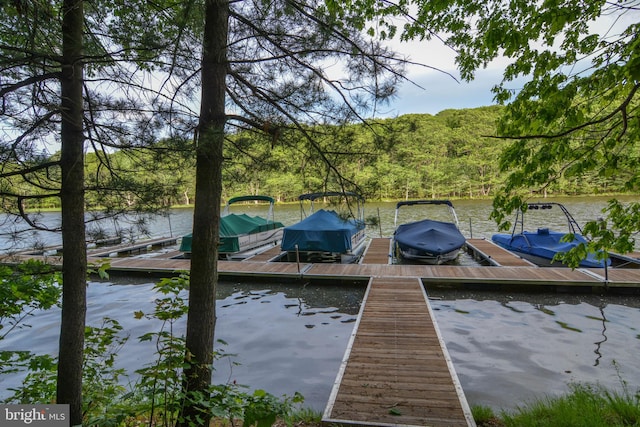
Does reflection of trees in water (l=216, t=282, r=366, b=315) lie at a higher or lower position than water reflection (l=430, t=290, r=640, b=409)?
lower

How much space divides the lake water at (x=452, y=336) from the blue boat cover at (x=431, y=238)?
94.4 inches

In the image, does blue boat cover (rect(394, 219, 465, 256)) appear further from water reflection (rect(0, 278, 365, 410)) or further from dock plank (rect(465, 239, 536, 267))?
water reflection (rect(0, 278, 365, 410))

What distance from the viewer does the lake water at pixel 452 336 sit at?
4.45m

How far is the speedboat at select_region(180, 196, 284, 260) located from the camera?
493 inches

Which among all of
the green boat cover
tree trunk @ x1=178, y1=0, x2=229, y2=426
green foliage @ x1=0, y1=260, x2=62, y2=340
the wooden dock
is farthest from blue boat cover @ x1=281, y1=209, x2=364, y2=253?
green foliage @ x1=0, y1=260, x2=62, y2=340

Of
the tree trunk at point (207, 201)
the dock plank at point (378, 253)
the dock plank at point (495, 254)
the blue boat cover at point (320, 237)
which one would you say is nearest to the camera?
the tree trunk at point (207, 201)

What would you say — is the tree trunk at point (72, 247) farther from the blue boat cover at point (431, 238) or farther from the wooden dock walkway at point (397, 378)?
the blue boat cover at point (431, 238)

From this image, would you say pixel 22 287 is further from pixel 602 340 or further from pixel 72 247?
pixel 602 340

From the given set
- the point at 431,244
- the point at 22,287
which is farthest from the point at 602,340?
the point at 22,287

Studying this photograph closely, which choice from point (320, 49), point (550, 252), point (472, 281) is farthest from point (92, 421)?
point (550, 252)

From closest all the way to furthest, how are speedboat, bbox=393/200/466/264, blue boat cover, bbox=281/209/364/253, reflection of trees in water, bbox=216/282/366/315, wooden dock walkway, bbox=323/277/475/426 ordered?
1. wooden dock walkway, bbox=323/277/475/426
2. reflection of trees in water, bbox=216/282/366/315
3. speedboat, bbox=393/200/466/264
4. blue boat cover, bbox=281/209/364/253

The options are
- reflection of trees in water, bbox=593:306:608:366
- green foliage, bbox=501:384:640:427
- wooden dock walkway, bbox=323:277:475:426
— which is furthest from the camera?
reflection of trees in water, bbox=593:306:608:366

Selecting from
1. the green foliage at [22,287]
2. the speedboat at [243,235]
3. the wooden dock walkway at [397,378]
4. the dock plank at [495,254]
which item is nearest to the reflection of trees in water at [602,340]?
the wooden dock walkway at [397,378]

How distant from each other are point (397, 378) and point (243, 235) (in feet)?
34.6
